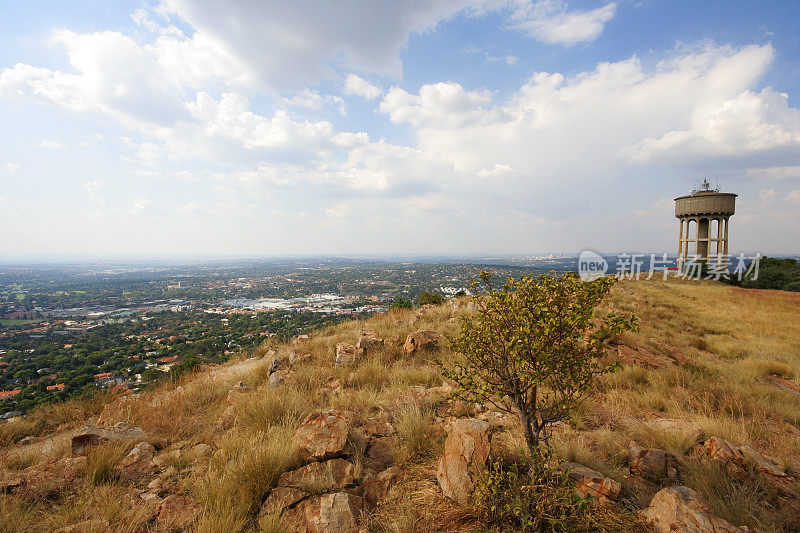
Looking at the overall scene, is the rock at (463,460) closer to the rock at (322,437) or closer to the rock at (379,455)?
the rock at (379,455)

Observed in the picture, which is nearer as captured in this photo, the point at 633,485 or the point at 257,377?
the point at 633,485

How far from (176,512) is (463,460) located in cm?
277

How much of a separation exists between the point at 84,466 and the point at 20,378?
15.5 metres

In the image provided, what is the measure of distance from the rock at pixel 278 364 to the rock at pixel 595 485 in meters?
6.14

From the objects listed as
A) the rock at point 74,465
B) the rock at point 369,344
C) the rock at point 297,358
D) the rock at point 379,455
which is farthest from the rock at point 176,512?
the rock at point 369,344

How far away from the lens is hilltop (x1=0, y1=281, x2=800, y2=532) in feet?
8.49

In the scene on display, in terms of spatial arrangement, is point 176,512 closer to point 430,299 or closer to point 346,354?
point 346,354

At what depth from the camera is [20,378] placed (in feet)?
40.3

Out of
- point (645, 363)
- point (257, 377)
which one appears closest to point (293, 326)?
point (257, 377)

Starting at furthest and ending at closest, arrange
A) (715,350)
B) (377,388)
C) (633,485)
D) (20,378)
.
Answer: (20,378) < (715,350) < (377,388) < (633,485)

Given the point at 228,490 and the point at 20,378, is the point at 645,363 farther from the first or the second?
the point at 20,378

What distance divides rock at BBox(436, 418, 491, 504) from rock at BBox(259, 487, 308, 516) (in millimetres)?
1415

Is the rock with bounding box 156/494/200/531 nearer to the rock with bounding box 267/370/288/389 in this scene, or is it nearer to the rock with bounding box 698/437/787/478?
the rock with bounding box 267/370/288/389

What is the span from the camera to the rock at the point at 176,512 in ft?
8.50
